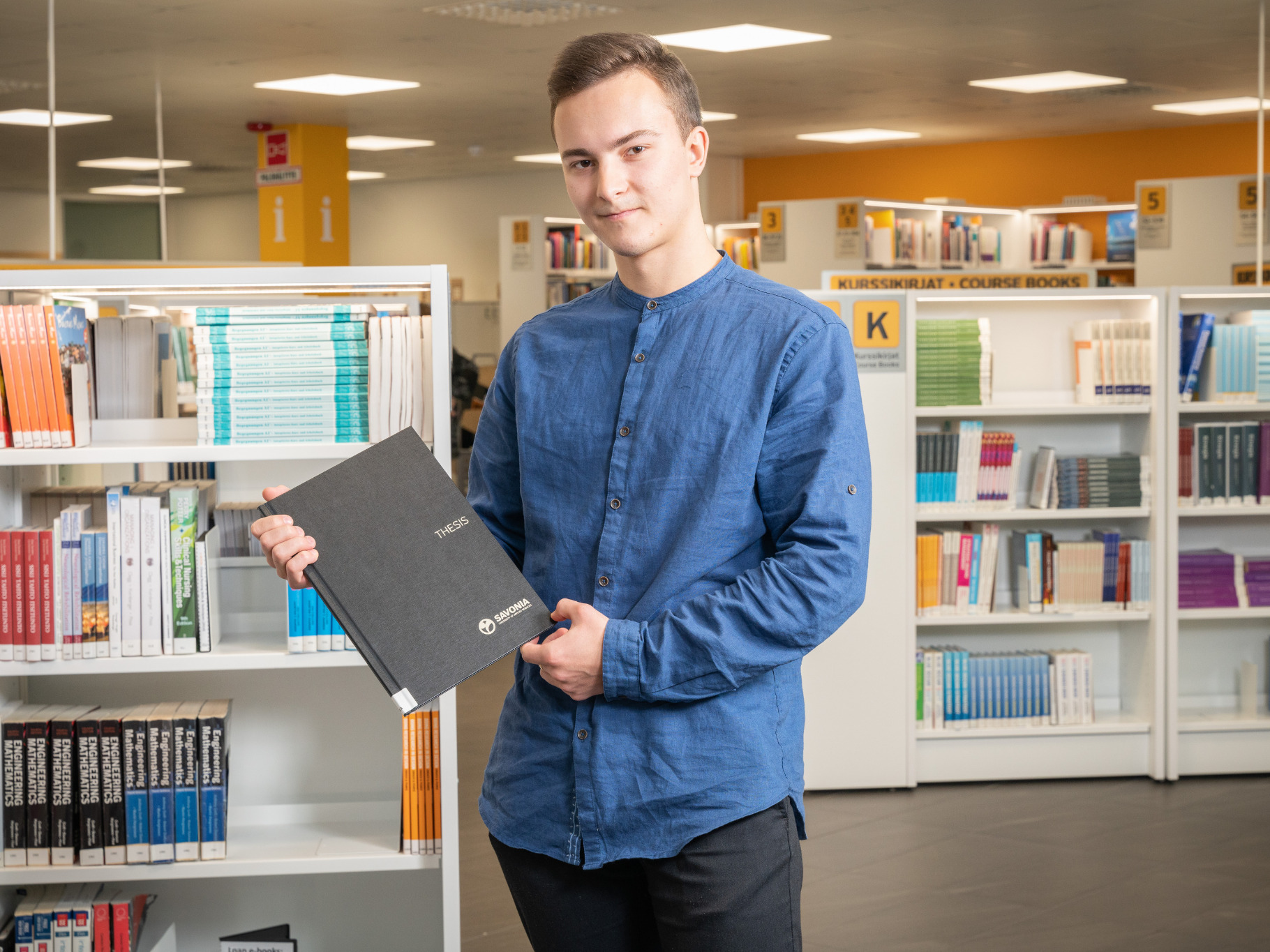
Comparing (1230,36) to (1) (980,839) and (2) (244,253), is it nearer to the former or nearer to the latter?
(1) (980,839)

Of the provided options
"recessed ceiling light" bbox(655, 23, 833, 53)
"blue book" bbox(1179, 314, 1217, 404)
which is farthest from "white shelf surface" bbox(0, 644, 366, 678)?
Answer: "recessed ceiling light" bbox(655, 23, 833, 53)

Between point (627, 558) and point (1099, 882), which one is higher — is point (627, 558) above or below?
above

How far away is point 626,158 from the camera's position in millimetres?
1309

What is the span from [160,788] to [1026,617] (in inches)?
128

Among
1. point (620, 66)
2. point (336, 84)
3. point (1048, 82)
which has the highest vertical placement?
point (1048, 82)

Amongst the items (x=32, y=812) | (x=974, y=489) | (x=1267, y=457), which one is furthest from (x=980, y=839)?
(x=32, y=812)

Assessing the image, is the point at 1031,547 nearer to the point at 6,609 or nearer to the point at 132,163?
the point at 6,609

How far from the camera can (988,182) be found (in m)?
13.1

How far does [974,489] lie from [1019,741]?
0.98 meters

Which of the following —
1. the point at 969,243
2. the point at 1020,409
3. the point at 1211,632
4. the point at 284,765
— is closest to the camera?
the point at 284,765

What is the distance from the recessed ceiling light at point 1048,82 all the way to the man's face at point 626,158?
888 cm

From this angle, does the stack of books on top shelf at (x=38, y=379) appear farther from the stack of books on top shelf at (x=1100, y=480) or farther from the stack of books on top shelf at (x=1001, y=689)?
the stack of books on top shelf at (x=1100, y=480)

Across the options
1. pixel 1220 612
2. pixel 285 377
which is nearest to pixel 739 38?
pixel 1220 612

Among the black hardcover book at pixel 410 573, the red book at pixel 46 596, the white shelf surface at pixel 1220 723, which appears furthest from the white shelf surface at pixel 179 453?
the white shelf surface at pixel 1220 723
